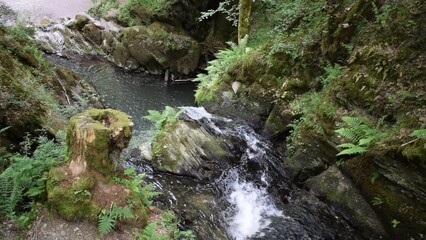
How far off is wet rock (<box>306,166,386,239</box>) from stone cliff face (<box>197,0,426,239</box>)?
2 cm

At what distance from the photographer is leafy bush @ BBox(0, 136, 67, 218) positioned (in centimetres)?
481

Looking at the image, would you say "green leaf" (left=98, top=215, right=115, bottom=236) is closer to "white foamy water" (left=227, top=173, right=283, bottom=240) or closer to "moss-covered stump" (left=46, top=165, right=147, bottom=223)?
"moss-covered stump" (left=46, top=165, right=147, bottom=223)

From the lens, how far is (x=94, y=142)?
16.6 ft

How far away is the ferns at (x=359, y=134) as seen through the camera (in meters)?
6.17

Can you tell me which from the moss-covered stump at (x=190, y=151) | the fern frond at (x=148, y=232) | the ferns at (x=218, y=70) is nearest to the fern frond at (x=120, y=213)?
the fern frond at (x=148, y=232)

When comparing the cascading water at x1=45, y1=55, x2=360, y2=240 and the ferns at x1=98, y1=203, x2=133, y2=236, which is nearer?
the ferns at x1=98, y1=203, x2=133, y2=236

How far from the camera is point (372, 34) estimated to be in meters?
7.71

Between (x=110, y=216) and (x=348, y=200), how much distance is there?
14.9ft

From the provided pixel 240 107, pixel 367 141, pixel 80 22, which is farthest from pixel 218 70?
pixel 80 22

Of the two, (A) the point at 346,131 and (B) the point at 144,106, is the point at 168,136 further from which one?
(B) the point at 144,106

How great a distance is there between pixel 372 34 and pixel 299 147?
9.67ft

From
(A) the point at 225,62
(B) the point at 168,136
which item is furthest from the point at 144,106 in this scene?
(B) the point at 168,136

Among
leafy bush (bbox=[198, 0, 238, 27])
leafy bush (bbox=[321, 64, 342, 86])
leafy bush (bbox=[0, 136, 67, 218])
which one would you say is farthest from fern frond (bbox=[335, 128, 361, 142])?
leafy bush (bbox=[198, 0, 238, 27])

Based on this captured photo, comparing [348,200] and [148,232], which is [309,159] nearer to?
[348,200]
